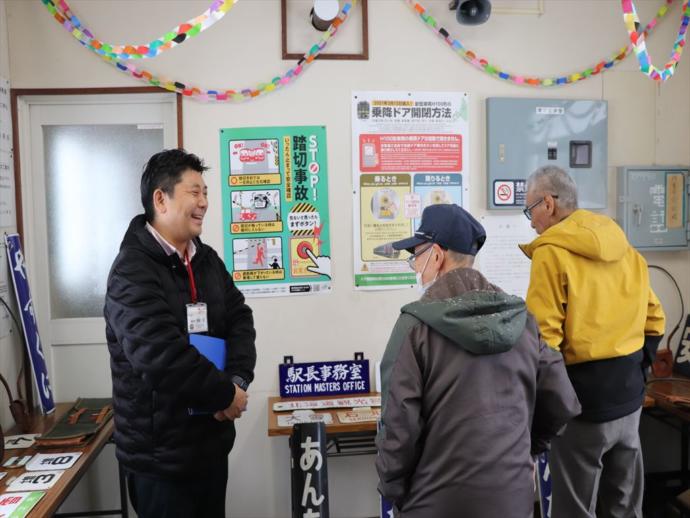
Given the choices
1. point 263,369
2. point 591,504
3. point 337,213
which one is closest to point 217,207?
point 337,213

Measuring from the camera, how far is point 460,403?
1.27 metres

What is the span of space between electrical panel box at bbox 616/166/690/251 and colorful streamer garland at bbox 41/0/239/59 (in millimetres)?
2248

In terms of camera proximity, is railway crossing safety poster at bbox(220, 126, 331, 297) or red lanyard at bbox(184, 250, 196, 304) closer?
red lanyard at bbox(184, 250, 196, 304)

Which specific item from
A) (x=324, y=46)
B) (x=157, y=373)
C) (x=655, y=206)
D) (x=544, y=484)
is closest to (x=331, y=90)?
(x=324, y=46)

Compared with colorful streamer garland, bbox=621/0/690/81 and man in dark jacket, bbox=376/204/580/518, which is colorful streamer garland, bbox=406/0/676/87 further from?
man in dark jacket, bbox=376/204/580/518

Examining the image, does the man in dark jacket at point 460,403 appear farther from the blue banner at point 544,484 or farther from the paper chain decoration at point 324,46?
the paper chain decoration at point 324,46

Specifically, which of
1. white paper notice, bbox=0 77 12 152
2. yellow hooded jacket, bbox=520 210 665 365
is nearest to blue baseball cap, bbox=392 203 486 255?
yellow hooded jacket, bbox=520 210 665 365

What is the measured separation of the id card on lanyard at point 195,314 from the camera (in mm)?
1725

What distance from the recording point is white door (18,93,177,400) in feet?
8.82

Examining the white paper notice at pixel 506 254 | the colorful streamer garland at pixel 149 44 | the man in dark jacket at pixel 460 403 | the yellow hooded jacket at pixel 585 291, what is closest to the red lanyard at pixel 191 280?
the man in dark jacket at pixel 460 403

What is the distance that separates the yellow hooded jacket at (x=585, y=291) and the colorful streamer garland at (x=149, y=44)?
4.83 feet

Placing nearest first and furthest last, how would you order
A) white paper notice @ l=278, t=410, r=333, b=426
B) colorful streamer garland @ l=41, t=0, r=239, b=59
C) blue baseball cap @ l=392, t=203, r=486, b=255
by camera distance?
blue baseball cap @ l=392, t=203, r=486, b=255
colorful streamer garland @ l=41, t=0, r=239, b=59
white paper notice @ l=278, t=410, r=333, b=426

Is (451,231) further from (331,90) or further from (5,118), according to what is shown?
(5,118)

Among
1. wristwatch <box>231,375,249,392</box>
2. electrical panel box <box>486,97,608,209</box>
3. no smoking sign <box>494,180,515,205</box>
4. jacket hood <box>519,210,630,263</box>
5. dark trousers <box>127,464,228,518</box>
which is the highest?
electrical panel box <box>486,97,608,209</box>
